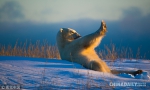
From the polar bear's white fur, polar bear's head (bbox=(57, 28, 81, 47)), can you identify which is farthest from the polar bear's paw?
polar bear's head (bbox=(57, 28, 81, 47))

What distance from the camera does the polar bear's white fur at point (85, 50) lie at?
5296mm

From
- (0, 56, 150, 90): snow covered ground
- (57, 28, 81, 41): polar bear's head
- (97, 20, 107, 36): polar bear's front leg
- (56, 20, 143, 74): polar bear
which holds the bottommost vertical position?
(0, 56, 150, 90): snow covered ground

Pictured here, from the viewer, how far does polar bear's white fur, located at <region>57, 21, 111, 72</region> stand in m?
5.30

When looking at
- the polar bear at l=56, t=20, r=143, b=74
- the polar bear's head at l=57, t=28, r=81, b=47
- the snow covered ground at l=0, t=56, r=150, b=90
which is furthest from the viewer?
the polar bear's head at l=57, t=28, r=81, b=47

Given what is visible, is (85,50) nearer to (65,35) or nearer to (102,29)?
(102,29)

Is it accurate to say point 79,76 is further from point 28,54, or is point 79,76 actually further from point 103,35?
point 28,54

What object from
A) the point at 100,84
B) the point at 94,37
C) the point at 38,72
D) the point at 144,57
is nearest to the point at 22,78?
the point at 38,72

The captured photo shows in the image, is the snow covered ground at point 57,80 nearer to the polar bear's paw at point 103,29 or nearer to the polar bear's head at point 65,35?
the polar bear's paw at point 103,29

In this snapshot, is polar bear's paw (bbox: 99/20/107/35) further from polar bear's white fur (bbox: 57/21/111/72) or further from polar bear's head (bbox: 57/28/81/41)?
polar bear's head (bbox: 57/28/81/41)

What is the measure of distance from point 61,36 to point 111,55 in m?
3.49

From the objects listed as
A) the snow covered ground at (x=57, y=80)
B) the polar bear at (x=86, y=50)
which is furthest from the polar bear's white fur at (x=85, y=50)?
the snow covered ground at (x=57, y=80)

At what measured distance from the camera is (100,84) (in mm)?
3471

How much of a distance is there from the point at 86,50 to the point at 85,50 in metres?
0.04

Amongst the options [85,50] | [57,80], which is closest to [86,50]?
[85,50]
